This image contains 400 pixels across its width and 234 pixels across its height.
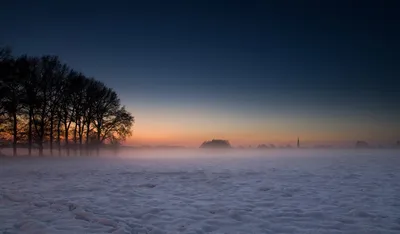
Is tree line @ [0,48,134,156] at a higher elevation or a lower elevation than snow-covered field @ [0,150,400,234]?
higher

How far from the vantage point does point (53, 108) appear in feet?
135

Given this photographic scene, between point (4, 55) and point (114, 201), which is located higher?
point (4, 55)

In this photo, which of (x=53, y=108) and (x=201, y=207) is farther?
(x=53, y=108)

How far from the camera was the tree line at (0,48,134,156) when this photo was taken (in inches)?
1410

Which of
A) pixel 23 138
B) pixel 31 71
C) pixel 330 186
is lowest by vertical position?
pixel 330 186

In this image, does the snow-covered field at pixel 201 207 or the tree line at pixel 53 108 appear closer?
the snow-covered field at pixel 201 207

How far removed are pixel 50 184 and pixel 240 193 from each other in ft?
31.4

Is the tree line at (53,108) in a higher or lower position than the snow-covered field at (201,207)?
higher

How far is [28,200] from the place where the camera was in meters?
10.9

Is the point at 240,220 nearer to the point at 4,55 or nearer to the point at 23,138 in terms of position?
the point at 4,55

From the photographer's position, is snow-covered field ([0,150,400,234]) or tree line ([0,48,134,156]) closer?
snow-covered field ([0,150,400,234])

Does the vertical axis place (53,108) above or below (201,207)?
above

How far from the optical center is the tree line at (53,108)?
35812mm

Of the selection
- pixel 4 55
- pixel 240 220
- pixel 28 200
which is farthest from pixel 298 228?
pixel 4 55
